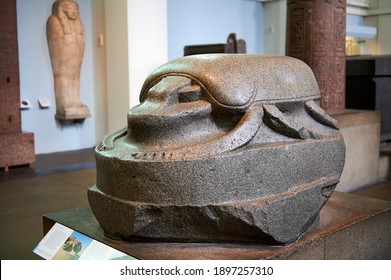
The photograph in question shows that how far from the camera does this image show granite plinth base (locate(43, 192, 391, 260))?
2131mm

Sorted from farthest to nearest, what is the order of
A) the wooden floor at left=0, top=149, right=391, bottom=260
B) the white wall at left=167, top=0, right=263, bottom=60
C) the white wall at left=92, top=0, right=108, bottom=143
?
the white wall at left=167, top=0, right=263, bottom=60, the white wall at left=92, top=0, right=108, bottom=143, the wooden floor at left=0, top=149, right=391, bottom=260

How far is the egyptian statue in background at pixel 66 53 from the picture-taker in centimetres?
618

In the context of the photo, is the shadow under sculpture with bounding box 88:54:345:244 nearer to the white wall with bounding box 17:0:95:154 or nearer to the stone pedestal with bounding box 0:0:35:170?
the stone pedestal with bounding box 0:0:35:170

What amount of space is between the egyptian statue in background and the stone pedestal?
2.92ft

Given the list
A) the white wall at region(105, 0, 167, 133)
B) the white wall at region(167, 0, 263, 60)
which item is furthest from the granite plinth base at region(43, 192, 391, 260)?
the white wall at region(167, 0, 263, 60)

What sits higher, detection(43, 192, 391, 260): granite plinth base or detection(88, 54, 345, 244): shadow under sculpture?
detection(88, 54, 345, 244): shadow under sculpture

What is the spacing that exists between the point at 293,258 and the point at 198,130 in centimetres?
67

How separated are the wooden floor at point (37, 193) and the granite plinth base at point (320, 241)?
21.8 inches

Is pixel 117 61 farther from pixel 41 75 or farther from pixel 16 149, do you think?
pixel 16 149

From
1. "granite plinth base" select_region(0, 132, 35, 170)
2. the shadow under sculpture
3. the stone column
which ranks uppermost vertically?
the stone column

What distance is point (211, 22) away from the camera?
877cm

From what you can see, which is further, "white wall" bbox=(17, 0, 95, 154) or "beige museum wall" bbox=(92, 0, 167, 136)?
"beige museum wall" bbox=(92, 0, 167, 136)

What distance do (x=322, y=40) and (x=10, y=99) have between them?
3144 millimetres

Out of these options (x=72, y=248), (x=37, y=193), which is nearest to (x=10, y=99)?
(x=37, y=193)
